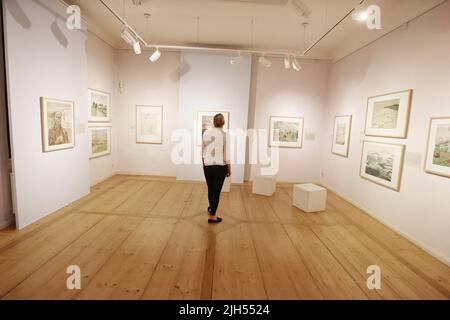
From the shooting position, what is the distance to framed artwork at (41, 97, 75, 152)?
407 centimetres

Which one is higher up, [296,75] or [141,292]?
[296,75]

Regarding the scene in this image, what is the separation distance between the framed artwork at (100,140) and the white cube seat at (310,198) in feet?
17.2

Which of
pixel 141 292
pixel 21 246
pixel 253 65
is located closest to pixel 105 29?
pixel 253 65

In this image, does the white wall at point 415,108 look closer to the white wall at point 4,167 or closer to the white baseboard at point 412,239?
the white baseboard at point 412,239

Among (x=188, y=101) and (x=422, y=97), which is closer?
(x=422, y=97)

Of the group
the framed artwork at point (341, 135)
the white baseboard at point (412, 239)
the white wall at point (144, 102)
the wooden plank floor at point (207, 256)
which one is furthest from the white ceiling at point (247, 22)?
the wooden plank floor at point (207, 256)

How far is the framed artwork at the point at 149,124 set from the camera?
7359 mm

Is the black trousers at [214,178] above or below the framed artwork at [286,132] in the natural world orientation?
below

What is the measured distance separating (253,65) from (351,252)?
5716mm

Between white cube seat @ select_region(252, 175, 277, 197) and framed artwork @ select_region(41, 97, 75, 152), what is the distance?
14.1 feet

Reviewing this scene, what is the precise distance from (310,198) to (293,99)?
11.9 feet

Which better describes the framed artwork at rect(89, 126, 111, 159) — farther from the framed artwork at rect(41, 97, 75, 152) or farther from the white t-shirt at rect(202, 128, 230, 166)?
the white t-shirt at rect(202, 128, 230, 166)

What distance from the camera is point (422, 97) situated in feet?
12.4

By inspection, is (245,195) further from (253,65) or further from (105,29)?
(105,29)
